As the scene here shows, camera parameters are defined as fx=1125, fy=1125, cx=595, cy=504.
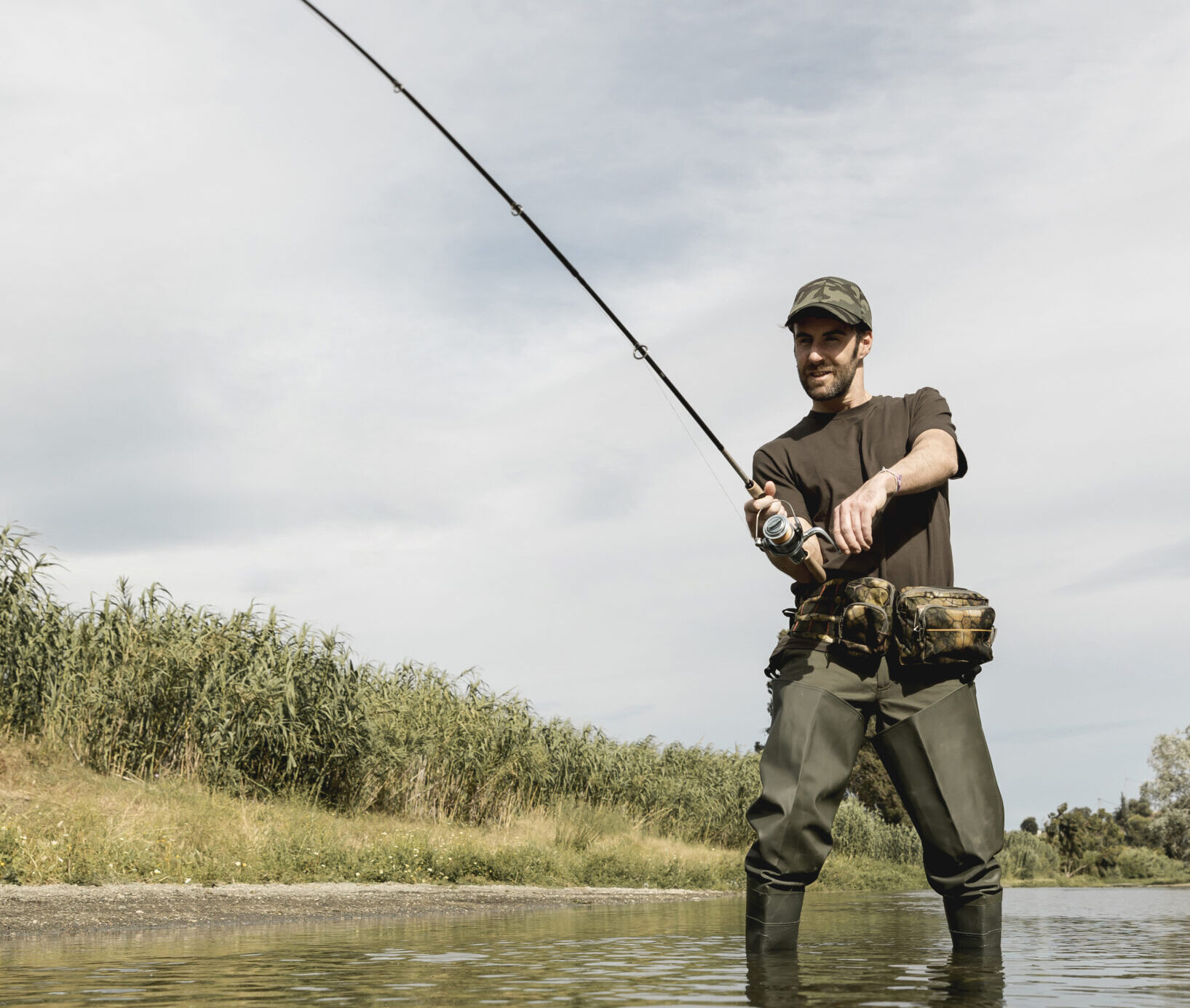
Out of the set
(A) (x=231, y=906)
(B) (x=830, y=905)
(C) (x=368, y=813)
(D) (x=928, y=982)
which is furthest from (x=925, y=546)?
(C) (x=368, y=813)

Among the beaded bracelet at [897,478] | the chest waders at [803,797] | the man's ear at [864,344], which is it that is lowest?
the chest waders at [803,797]

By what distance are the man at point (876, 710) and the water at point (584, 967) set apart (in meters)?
0.26

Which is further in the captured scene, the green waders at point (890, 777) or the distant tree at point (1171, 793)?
the distant tree at point (1171, 793)

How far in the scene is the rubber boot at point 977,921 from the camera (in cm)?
359

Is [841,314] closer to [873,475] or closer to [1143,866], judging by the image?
[873,475]

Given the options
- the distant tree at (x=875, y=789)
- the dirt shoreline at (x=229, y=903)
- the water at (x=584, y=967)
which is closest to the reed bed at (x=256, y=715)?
the dirt shoreline at (x=229, y=903)

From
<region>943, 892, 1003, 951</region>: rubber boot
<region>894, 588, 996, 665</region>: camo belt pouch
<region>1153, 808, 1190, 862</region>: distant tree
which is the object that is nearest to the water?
<region>943, 892, 1003, 951</region>: rubber boot

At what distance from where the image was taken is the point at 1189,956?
4598mm

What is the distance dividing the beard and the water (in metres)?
1.91

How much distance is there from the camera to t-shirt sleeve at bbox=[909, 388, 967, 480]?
3.87 meters

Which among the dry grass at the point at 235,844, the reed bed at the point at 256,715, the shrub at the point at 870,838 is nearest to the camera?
the dry grass at the point at 235,844

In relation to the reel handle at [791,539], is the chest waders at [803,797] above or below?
below

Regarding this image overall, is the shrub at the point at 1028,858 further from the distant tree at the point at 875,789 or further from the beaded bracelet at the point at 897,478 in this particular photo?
the beaded bracelet at the point at 897,478

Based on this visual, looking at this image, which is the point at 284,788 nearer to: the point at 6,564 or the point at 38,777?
the point at 38,777
